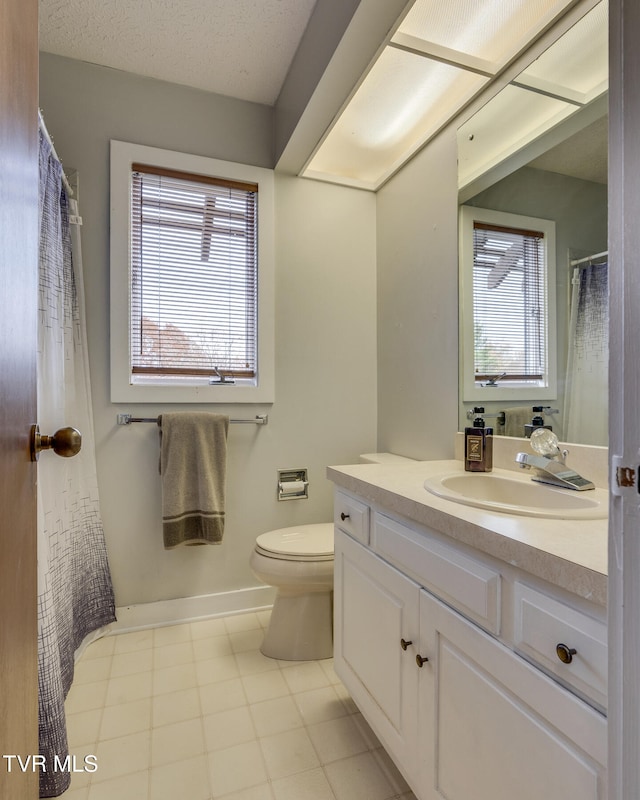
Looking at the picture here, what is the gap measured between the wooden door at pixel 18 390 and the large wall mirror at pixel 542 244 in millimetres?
1292

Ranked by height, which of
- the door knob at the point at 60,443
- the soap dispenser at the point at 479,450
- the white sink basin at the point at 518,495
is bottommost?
the white sink basin at the point at 518,495

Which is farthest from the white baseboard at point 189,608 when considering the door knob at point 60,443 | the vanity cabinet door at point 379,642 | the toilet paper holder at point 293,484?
the door knob at point 60,443

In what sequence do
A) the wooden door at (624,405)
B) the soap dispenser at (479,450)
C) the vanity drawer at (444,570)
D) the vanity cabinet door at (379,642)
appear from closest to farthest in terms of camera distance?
the wooden door at (624,405) < the vanity drawer at (444,570) < the vanity cabinet door at (379,642) < the soap dispenser at (479,450)

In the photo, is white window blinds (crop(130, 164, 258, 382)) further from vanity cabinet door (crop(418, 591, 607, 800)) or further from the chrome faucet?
vanity cabinet door (crop(418, 591, 607, 800))

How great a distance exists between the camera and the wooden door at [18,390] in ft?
1.79

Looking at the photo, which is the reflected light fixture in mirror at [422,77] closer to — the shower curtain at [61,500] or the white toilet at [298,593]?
the shower curtain at [61,500]

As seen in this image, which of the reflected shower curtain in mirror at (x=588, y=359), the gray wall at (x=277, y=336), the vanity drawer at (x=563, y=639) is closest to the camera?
the vanity drawer at (x=563, y=639)

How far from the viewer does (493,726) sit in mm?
804

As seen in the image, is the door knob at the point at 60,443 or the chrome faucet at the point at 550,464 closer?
the door knob at the point at 60,443

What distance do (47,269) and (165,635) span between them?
160 centimetres

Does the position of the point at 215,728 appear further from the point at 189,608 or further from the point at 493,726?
the point at 493,726

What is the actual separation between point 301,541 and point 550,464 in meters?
1.05

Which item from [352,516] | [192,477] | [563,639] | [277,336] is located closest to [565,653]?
[563,639]

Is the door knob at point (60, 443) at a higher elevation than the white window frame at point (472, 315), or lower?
lower
